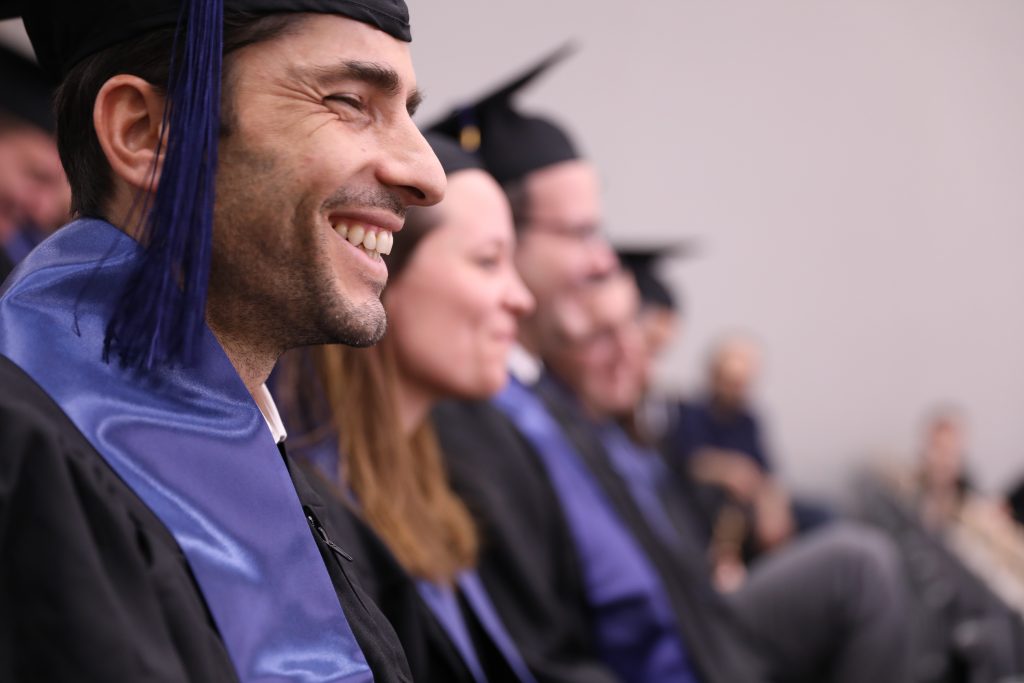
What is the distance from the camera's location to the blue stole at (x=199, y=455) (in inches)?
40.9

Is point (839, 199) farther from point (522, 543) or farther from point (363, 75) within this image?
point (363, 75)

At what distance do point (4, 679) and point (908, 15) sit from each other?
9582 millimetres

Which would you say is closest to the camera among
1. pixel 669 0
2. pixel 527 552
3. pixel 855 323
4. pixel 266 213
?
pixel 266 213

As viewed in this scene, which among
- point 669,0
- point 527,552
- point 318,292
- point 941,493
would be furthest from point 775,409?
point 318,292

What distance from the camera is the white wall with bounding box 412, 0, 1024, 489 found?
346 inches

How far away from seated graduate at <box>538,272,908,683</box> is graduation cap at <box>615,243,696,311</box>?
80cm

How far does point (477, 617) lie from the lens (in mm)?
2164

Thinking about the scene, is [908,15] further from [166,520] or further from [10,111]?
[166,520]

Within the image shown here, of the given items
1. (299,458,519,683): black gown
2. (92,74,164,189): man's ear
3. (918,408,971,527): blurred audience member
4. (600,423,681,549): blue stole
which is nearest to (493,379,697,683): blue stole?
(600,423,681,549): blue stole

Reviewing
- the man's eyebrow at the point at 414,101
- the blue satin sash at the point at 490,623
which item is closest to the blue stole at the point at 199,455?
the man's eyebrow at the point at 414,101

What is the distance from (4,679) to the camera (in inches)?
34.9

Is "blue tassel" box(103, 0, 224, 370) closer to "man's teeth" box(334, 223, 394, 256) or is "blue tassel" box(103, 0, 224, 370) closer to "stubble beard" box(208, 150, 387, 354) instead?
"stubble beard" box(208, 150, 387, 354)

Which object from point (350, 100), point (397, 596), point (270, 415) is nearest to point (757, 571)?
point (397, 596)

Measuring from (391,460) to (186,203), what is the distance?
1.06 m
